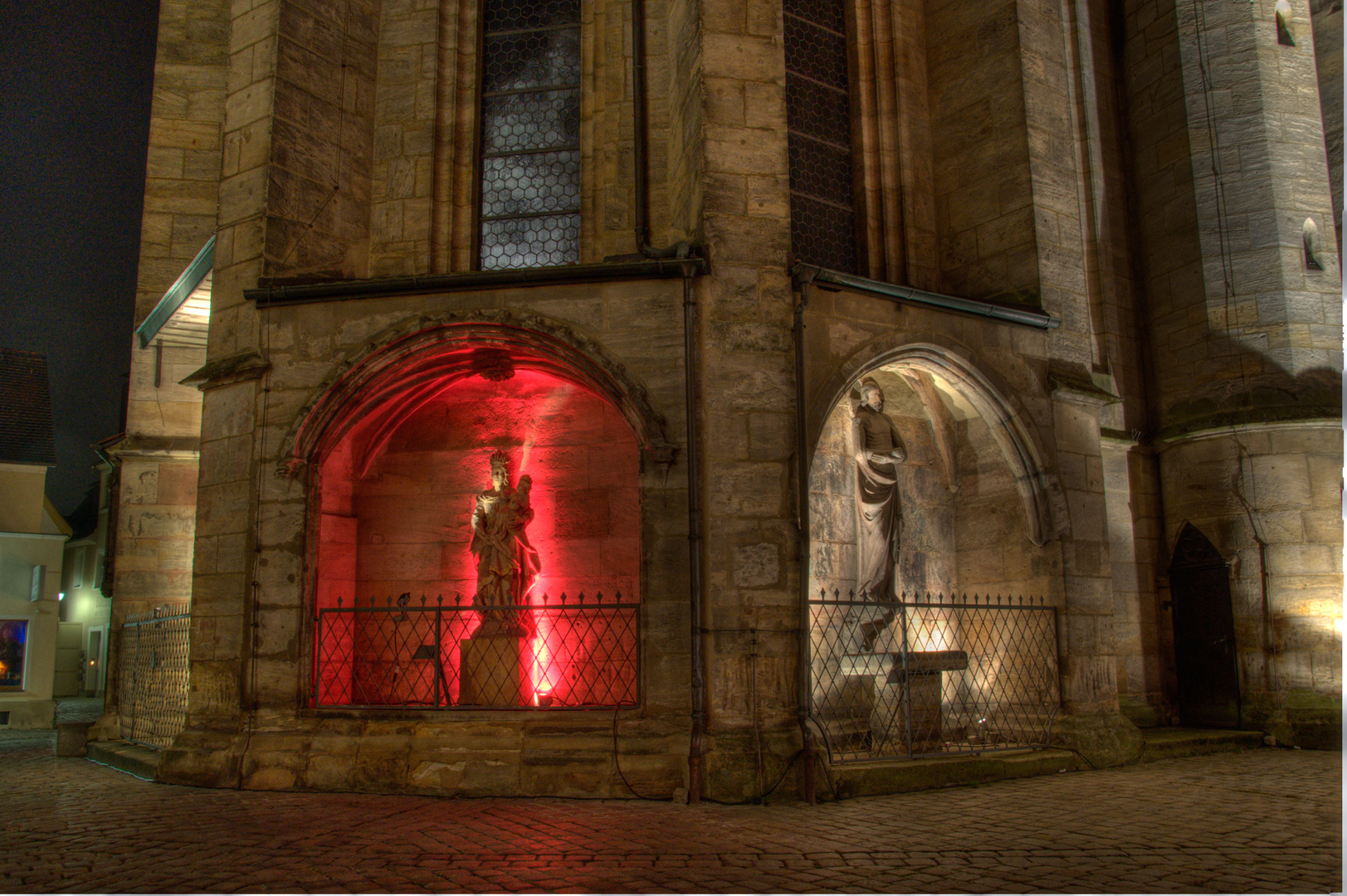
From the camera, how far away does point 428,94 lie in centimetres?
968

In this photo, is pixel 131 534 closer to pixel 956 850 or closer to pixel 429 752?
pixel 429 752

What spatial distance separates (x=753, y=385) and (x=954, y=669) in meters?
3.26

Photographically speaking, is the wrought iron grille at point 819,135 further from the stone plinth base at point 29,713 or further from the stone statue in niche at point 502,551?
the stone plinth base at point 29,713

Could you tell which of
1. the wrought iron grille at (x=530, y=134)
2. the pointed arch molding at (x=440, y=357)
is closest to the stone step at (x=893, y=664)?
the pointed arch molding at (x=440, y=357)

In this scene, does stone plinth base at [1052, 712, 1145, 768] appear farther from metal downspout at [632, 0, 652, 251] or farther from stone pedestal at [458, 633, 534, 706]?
metal downspout at [632, 0, 652, 251]

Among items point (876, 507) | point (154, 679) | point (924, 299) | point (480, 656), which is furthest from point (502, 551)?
point (924, 299)

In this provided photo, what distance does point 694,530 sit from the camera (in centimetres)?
707

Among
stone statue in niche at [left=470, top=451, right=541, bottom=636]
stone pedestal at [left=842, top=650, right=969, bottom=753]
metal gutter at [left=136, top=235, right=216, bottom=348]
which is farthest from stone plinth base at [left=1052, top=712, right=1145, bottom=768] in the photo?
metal gutter at [left=136, top=235, right=216, bottom=348]

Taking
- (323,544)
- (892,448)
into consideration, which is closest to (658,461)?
(892,448)

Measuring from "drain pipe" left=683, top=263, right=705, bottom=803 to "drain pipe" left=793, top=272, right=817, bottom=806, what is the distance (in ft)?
2.36

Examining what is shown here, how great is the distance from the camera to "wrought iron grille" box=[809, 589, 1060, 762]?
801 centimetres

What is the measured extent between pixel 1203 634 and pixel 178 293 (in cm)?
1165

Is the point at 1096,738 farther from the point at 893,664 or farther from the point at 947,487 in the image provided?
the point at 947,487

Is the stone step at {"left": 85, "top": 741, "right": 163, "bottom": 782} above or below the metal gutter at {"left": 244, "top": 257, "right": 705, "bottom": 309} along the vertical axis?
below
